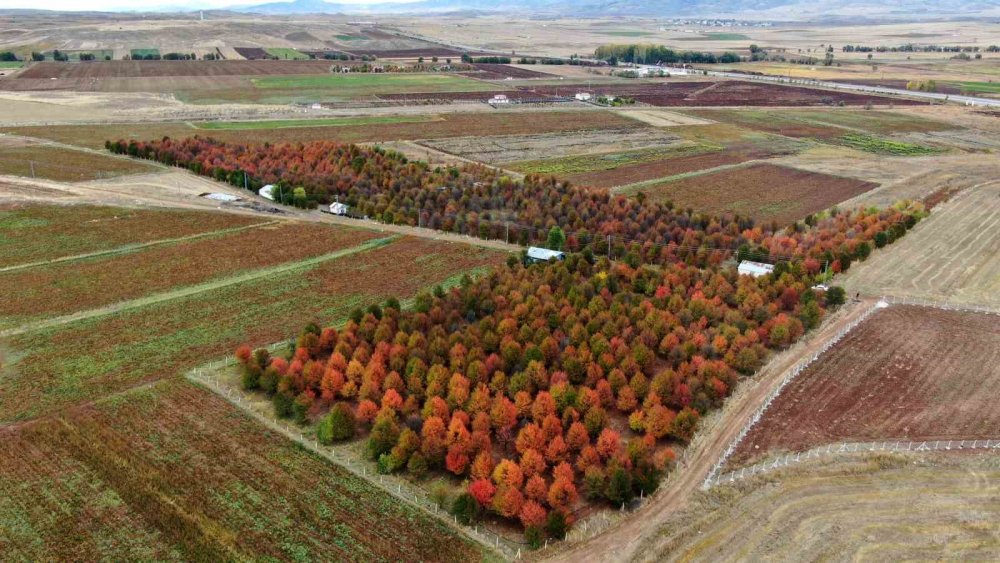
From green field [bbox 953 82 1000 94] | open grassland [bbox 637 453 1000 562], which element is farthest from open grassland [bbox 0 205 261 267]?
green field [bbox 953 82 1000 94]

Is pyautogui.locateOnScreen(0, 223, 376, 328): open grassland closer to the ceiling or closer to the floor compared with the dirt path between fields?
closer to the ceiling

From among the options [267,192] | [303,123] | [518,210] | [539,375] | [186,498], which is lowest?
[186,498]

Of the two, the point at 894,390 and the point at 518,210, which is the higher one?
the point at 518,210

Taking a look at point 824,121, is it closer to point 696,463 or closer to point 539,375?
point 539,375

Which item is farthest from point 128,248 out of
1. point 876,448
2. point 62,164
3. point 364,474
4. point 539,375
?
point 876,448

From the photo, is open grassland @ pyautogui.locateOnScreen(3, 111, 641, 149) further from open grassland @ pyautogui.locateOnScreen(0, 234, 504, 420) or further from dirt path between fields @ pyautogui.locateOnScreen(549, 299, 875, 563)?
dirt path between fields @ pyautogui.locateOnScreen(549, 299, 875, 563)

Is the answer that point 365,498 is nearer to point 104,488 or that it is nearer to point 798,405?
point 104,488
